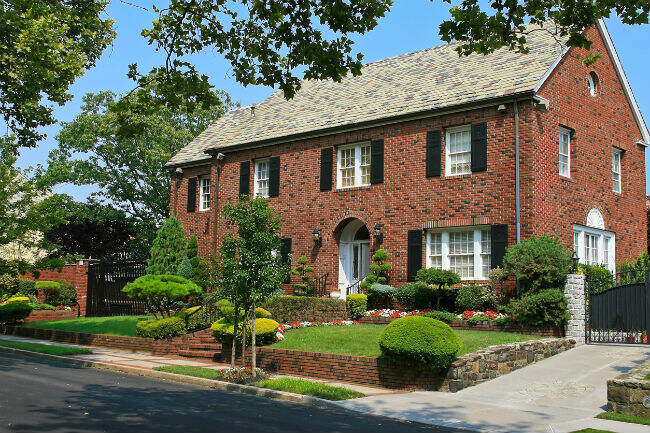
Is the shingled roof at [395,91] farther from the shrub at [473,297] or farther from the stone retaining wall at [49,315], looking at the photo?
the stone retaining wall at [49,315]

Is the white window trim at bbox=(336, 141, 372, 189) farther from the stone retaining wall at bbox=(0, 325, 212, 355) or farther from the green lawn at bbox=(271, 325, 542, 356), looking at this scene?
the stone retaining wall at bbox=(0, 325, 212, 355)

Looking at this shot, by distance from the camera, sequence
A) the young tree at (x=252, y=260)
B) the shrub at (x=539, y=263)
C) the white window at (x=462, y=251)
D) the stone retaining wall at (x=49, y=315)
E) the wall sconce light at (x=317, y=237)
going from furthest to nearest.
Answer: the stone retaining wall at (x=49, y=315) → the wall sconce light at (x=317, y=237) → the white window at (x=462, y=251) → the shrub at (x=539, y=263) → the young tree at (x=252, y=260)

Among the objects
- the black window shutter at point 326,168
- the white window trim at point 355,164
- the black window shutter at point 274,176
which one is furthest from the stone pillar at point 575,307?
the black window shutter at point 274,176

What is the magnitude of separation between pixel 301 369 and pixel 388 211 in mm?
8160

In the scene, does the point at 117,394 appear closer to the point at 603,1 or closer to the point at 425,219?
the point at 603,1

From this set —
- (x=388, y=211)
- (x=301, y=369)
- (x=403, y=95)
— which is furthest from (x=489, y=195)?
(x=301, y=369)

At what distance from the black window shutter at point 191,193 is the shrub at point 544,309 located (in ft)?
54.5

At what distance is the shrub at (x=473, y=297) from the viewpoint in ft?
59.9

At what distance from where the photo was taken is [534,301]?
1609 centimetres

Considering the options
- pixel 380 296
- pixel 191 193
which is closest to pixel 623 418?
pixel 380 296

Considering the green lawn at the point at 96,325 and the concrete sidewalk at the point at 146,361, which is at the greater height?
the green lawn at the point at 96,325

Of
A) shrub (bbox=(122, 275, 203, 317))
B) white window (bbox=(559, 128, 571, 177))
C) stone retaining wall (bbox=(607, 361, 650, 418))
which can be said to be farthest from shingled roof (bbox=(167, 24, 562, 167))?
stone retaining wall (bbox=(607, 361, 650, 418))

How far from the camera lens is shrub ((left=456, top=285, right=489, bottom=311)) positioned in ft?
59.9

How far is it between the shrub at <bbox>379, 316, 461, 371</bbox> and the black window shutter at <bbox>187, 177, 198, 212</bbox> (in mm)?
17395
